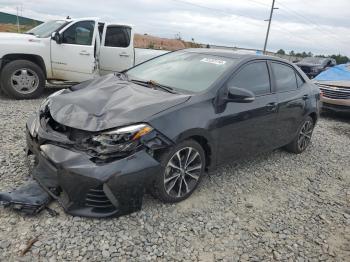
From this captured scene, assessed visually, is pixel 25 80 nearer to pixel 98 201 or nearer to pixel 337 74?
pixel 98 201

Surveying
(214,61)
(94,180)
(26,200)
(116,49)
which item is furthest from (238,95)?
(116,49)

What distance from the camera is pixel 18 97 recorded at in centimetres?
710

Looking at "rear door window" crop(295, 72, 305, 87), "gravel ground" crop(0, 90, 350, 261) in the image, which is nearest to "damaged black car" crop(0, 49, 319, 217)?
"gravel ground" crop(0, 90, 350, 261)

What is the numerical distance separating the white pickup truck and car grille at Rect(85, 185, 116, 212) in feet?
16.3

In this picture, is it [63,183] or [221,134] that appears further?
[221,134]

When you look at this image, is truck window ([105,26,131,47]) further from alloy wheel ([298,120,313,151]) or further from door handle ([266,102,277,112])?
door handle ([266,102,277,112])

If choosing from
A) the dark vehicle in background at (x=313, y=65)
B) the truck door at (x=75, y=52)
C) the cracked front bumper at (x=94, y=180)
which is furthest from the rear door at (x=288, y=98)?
the dark vehicle in background at (x=313, y=65)

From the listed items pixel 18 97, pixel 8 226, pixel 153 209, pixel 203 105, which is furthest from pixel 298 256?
pixel 18 97

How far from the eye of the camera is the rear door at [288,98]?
4.88 metres

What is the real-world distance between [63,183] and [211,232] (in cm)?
146

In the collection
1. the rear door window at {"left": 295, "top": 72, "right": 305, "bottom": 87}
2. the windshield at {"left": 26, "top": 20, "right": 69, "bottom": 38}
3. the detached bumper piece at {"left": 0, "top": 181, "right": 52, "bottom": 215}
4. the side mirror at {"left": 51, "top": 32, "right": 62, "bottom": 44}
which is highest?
the windshield at {"left": 26, "top": 20, "right": 69, "bottom": 38}

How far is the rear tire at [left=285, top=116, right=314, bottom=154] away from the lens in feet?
18.4

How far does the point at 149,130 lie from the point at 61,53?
5.15 metres

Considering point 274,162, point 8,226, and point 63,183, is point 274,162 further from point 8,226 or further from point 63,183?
point 8,226
